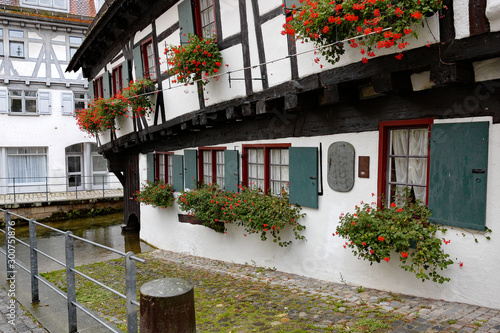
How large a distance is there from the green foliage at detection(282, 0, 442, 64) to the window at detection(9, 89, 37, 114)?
1955cm

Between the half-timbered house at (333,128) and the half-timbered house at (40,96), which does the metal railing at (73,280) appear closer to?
the half-timbered house at (333,128)

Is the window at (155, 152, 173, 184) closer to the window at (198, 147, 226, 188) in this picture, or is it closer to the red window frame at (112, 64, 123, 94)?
the window at (198, 147, 226, 188)

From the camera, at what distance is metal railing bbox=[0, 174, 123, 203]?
838 inches

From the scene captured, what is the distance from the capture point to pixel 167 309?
308 centimetres

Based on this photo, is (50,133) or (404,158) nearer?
(404,158)

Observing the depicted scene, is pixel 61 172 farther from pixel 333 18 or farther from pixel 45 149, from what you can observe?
pixel 333 18

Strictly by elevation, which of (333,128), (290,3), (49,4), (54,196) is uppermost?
(49,4)

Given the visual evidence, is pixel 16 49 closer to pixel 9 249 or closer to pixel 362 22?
pixel 9 249

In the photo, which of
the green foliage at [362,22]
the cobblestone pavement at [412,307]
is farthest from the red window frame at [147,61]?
the green foliage at [362,22]

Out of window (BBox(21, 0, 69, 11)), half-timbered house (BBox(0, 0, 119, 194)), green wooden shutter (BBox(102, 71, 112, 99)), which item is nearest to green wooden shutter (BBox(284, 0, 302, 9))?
green wooden shutter (BBox(102, 71, 112, 99))

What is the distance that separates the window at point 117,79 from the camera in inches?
540

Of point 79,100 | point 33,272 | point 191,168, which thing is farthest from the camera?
point 79,100

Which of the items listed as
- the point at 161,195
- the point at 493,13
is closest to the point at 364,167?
the point at 493,13

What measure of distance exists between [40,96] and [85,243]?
37.0ft
